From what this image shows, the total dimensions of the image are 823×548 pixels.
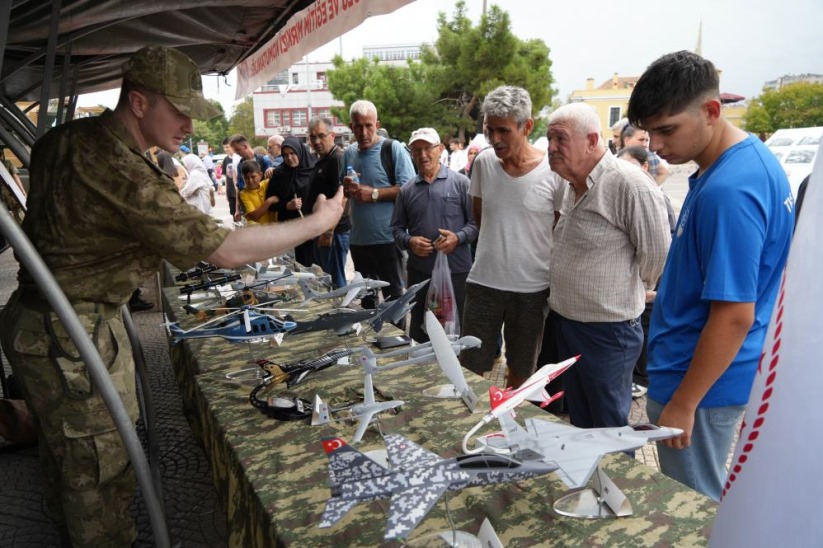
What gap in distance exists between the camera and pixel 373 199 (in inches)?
184

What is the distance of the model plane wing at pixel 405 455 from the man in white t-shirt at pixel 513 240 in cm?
182

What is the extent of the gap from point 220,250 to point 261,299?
1.78m

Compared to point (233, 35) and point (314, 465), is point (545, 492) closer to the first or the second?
point (314, 465)

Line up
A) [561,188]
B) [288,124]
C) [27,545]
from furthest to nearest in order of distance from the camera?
1. [288,124]
2. [561,188]
3. [27,545]

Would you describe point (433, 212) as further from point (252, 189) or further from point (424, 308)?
point (252, 189)

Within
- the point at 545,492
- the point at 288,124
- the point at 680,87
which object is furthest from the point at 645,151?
the point at 288,124

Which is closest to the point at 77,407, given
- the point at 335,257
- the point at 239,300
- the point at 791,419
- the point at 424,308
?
the point at 239,300

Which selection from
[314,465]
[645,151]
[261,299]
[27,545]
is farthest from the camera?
[645,151]

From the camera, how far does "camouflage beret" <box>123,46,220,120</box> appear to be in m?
1.89

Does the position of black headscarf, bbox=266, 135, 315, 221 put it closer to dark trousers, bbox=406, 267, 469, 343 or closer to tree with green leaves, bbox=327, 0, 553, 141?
dark trousers, bbox=406, 267, 469, 343

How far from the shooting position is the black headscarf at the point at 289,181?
601 centimetres

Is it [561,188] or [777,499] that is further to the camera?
[561,188]

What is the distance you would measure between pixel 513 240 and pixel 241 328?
164 centimetres

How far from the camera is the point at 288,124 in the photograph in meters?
67.8
